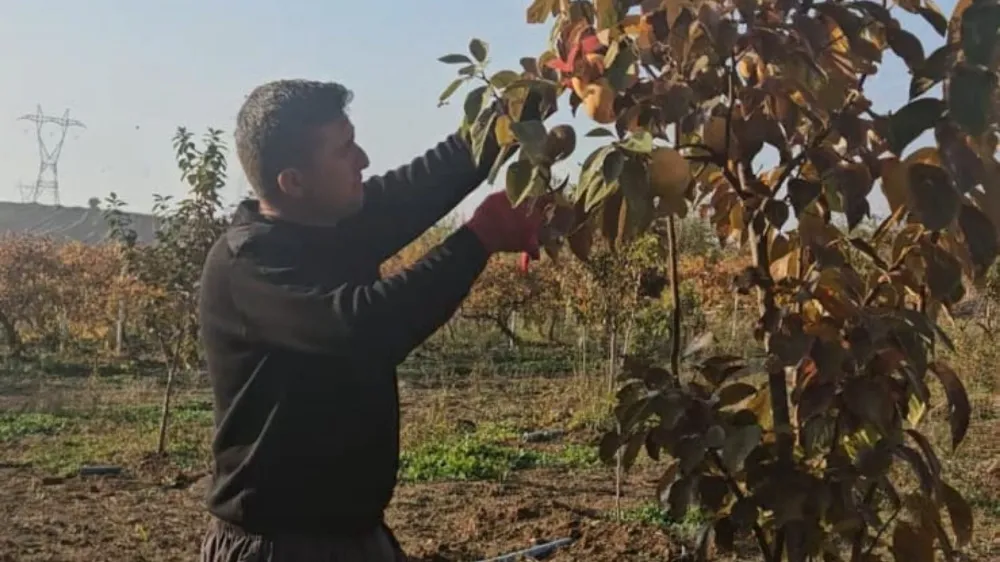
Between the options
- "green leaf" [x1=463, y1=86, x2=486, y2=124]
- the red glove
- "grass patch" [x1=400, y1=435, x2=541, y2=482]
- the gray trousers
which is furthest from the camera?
"grass patch" [x1=400, y1=435, x2=541, y2=482]

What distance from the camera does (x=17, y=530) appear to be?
21.2 feet

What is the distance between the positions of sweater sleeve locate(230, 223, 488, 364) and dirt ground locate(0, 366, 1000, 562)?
3.16m

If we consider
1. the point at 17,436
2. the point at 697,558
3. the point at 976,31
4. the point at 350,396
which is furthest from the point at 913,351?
the point at 17,436

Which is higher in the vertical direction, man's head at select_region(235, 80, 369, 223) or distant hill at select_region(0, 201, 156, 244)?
distant hill at select_region(0, 201, 156, 244)

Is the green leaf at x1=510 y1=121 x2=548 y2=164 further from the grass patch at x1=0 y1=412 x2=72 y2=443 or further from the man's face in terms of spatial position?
the grass patch at x1=0 y1=412 x2=72 y2=443

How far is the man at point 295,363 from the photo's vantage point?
209cm

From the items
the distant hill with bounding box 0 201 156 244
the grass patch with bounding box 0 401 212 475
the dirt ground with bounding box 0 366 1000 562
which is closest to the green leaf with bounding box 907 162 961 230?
the dirt ground with bounding box 0 366 1000 562

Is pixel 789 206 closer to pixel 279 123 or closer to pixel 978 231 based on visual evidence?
pixel 978 231

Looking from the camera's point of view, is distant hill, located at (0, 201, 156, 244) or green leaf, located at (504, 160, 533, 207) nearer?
green leaf, located at (504, 160, 533, 207)

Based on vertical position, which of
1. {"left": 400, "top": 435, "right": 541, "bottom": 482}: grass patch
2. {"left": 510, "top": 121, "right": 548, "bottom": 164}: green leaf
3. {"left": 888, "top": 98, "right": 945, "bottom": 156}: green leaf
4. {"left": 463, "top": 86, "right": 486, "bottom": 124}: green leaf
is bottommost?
{"left": 400, "top": 435, "right": 541, "bottom": 482}: grass patch

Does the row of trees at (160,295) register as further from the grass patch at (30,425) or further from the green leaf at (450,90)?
the green leaf at (450,90)

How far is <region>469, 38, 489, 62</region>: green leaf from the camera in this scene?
183 centimetres

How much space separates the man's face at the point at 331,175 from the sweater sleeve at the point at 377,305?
21 centimetres

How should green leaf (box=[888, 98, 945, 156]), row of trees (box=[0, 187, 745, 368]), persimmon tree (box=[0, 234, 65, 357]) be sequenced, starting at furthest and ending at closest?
persimmon tree (box=[0, 234, 65, 357])
row of trees (box=[0, 187, 745, 368])
green leaf (box=[888, 98, 945, 156])
